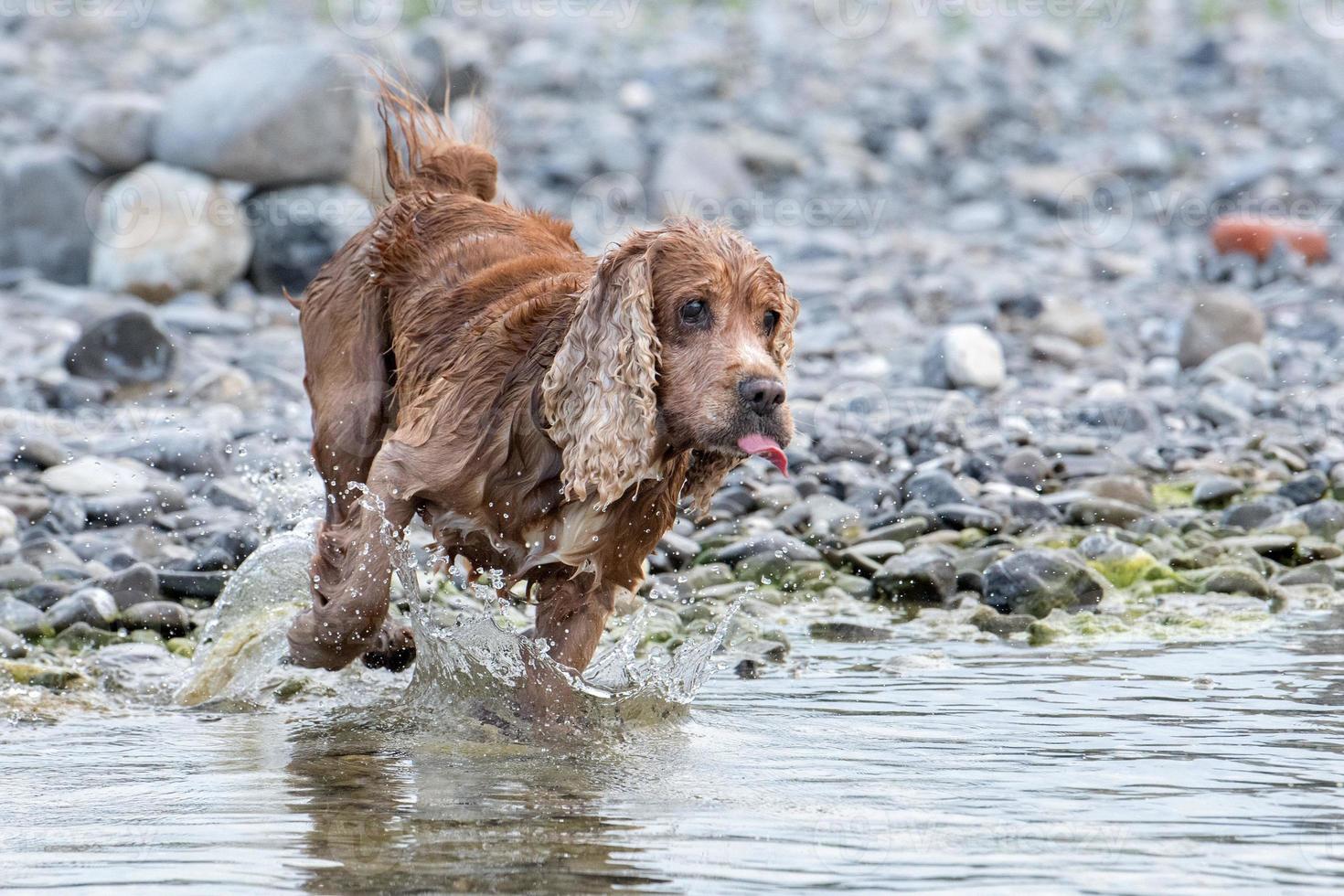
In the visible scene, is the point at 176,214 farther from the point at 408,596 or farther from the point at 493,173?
the point at 408,596

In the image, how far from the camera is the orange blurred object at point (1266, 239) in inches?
525

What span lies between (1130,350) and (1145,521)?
3.91 m

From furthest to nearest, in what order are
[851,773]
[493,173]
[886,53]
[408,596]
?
[886,53]
[493,173]
[408,596]
[851,773]

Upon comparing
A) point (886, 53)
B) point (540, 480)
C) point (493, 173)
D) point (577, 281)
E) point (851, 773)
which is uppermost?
point (886, 53)

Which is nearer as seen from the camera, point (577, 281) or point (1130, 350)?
point (577, 281)

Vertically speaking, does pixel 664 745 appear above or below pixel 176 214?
below

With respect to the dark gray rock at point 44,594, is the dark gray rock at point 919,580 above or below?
above

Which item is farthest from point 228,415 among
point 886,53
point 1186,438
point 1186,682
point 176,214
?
point 886,53

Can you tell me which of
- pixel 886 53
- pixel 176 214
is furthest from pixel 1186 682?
pixel 886 53

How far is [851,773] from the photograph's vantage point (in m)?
4.50

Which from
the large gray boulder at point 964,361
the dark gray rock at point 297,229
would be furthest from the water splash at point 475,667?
the dark gray rock at point 297,229

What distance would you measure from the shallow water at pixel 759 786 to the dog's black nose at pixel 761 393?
0.90 metres

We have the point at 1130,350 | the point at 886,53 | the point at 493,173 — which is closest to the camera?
the point at 493,173

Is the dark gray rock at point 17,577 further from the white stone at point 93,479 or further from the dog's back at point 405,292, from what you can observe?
the dog's back at point 405,292
